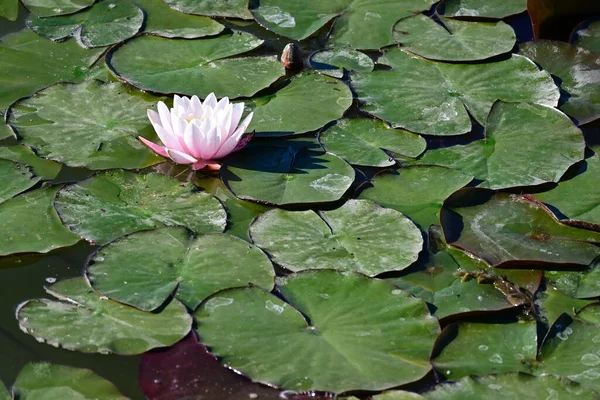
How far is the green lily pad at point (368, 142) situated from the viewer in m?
3.54

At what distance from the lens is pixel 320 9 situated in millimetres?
4516

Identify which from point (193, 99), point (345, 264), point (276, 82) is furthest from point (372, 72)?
point (345, 264)

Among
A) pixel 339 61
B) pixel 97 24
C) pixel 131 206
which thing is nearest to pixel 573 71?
pixel 339 61

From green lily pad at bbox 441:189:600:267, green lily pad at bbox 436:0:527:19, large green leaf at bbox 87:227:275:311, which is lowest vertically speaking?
large green leaf at bbox 87:227:275:311

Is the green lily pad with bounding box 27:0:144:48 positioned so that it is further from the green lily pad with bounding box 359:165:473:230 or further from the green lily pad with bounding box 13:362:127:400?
the green lily pad with bounding box 13:362:127:400

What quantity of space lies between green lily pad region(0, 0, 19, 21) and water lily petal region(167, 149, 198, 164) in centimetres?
168

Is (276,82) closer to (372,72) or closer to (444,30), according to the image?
(372,72)

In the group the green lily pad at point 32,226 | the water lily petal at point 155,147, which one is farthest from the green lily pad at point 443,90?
the green lily pad at point 32,226

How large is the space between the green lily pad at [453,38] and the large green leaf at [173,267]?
173 cm

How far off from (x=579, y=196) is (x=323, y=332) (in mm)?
1339

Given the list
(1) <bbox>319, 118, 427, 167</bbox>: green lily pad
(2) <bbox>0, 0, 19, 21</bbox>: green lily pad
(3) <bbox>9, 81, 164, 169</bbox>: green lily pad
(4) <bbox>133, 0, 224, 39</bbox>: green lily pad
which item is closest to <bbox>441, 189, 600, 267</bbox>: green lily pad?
(1) <bbox>319, 118, 427, 167</bbox>: green lily pad

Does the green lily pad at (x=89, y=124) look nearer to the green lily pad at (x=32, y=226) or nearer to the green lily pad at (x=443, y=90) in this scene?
the green lily pad at (x=32, y=226)

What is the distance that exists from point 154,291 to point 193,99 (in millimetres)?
976

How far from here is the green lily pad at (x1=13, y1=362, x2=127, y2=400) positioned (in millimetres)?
2494
